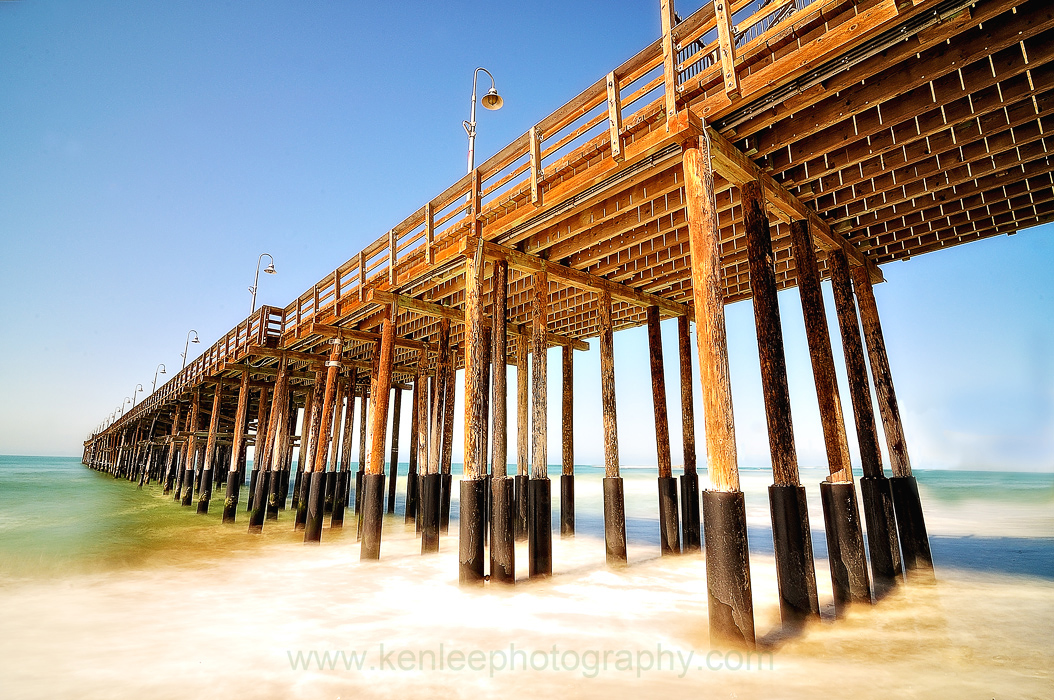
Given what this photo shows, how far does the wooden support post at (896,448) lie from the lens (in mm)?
Result: 8555

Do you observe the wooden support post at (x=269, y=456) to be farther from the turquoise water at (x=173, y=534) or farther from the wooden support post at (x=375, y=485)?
the wooden support post at (x=375, y=485)

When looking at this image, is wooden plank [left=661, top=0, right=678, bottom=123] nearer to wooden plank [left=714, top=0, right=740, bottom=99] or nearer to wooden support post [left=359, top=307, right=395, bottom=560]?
wooden plank [left=714, top=0, right=740, bottom=99]

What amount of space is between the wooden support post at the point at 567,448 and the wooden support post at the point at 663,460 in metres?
3.29

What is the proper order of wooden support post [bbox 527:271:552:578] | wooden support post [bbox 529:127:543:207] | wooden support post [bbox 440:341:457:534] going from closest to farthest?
wooden support post [bbox 529:127:543:207]
wooden support post [bbox 527:271:552:578]
wooden support post [bbox 440:341:457:534]

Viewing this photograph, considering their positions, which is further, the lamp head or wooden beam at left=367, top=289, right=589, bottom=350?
wooden beam at left=367, top=289, right=589, bottom=350

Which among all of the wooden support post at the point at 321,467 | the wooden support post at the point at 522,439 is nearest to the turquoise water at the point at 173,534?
the wooden support post at the point at 321,467

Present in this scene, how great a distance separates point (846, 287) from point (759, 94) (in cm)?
497

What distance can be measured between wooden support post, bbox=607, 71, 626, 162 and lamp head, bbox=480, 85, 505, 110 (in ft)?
12.5

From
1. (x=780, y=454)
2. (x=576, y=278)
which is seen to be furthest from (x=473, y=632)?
(x=576, y=278)

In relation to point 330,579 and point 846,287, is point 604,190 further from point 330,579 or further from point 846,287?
point 330,579

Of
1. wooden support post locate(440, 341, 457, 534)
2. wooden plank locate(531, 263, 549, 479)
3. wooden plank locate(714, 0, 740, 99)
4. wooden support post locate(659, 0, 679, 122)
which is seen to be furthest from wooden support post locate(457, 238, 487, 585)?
wooden support post locate(440, 341, 457, 534)

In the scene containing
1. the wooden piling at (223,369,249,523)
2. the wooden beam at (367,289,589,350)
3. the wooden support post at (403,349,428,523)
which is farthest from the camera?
the wooden piling at (223,369,249,523)

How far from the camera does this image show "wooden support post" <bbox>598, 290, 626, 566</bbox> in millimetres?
10250

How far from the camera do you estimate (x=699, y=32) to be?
230 inches
